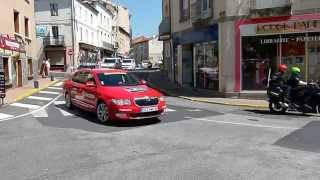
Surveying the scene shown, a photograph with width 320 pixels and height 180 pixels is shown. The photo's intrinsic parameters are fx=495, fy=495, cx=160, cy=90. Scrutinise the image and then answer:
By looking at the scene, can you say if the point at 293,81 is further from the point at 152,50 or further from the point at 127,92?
the point at 152,50

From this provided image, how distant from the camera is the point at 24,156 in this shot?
9.08 metres

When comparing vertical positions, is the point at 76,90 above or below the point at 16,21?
below

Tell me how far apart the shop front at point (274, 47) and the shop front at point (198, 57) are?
65.8 inches

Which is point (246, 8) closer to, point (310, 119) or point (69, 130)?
point (310, 119)

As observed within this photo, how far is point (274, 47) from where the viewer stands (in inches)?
814

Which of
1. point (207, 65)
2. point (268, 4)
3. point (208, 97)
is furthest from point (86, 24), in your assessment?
point (268, 4)

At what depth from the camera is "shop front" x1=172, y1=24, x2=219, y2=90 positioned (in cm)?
2309

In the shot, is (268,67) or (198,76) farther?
(198,76)

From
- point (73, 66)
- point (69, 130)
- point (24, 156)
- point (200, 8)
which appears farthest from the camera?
point (73, 66)

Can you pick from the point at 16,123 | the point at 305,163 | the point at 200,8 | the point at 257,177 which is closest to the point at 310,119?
the point at 305,163

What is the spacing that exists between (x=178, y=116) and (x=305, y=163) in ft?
23.1

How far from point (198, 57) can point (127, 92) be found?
12847 mm

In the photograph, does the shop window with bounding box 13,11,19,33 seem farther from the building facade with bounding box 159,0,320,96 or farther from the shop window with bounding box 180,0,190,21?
the building facade with bounding box 159,0,320,96

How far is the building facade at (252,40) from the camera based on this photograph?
1995 cm
